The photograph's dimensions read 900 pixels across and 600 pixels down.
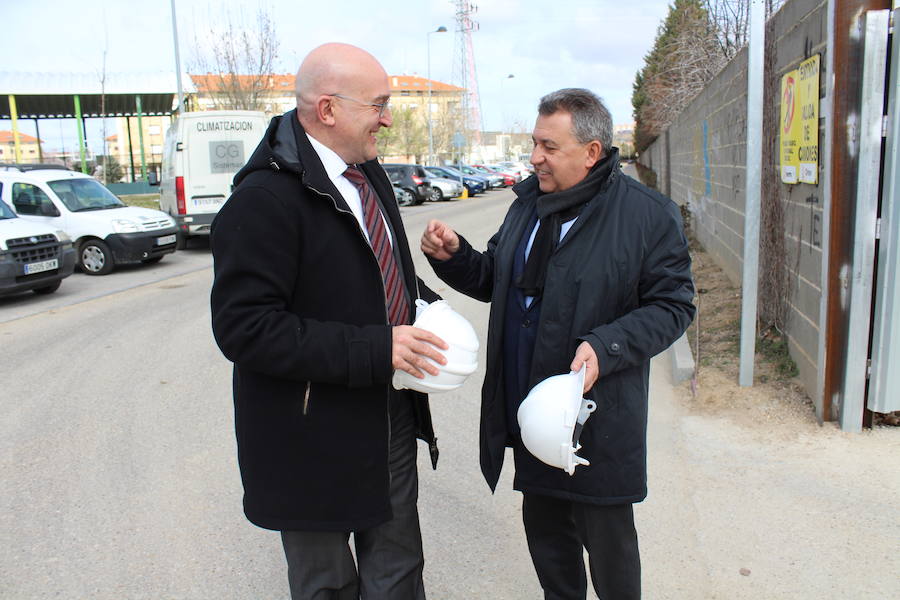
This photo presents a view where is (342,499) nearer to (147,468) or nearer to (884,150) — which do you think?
(147,468)

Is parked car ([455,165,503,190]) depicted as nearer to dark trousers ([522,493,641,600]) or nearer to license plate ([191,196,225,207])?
license plate ([191,196,225,207])

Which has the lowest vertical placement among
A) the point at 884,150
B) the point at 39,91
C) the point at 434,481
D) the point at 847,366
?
the point at 434,481

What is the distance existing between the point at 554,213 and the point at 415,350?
2.51ft

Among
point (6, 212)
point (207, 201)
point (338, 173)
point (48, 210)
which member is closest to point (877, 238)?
point (338, 173)

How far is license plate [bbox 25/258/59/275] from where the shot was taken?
33.6 ft

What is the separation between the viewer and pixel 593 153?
252 cm

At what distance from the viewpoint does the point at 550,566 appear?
2.77 metres

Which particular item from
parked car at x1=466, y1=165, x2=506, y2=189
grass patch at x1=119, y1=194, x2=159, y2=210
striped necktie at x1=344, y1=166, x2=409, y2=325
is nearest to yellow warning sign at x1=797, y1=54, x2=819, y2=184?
striped necktie at x1=344, y1=166, x2=409, y2=325

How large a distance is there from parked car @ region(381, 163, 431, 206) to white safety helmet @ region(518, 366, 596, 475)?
95.4 ft

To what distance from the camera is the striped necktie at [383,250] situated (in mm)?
2301

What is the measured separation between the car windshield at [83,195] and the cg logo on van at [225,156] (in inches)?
82.5

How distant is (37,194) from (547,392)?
13.0 meters

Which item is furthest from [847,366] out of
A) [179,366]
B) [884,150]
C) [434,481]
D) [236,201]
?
[179,366]

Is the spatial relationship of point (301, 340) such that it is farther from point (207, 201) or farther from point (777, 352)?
point (207, 201)
